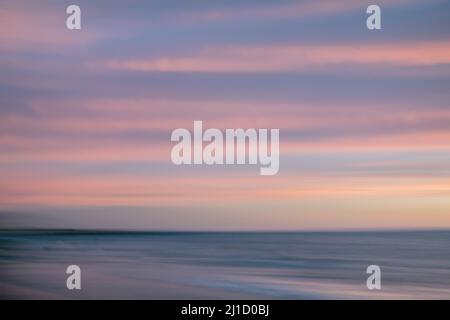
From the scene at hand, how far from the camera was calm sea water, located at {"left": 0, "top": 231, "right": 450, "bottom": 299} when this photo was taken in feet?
17.1

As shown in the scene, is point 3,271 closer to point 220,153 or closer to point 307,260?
point 220,153

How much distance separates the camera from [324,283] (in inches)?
222

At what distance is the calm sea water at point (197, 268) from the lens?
5207 millimetres

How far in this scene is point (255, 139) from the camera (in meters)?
5.23

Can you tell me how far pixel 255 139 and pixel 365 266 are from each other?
Result: 0.86m

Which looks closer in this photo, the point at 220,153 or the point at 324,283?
the point at 220,153

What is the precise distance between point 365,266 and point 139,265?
1189 mm

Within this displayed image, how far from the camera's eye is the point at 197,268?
5.51 meters
